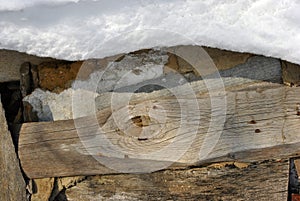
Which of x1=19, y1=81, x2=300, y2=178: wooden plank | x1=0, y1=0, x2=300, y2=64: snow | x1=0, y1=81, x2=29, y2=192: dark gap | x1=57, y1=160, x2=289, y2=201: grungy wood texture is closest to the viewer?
x1=0, y1=0, x2=300, y2=64: snow

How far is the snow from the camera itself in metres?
2.02

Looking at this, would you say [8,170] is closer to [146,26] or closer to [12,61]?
[12,61]

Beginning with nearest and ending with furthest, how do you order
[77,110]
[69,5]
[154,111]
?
[69,5] → [154,111] → [77,110]

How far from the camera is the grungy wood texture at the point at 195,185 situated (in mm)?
2295

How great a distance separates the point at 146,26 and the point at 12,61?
2.02 ft

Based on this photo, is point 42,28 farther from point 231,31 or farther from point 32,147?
point 231,31

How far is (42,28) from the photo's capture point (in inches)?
80.0

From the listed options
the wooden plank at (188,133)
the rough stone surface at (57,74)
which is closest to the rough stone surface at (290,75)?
the wooden plank at (188,133)

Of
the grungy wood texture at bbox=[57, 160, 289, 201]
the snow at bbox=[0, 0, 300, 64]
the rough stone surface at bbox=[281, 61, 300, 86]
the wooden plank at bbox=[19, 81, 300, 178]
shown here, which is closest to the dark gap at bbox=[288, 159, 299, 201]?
the grungy wood texture at bbox=[57, 160, 289, 201]

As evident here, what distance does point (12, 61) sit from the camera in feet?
7.42

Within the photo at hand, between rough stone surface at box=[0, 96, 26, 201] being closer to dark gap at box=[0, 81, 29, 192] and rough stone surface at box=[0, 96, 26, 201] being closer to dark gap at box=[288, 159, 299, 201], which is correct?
dark gap at box=[0, 81, 29, 192]

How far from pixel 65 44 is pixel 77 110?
1.15 feet

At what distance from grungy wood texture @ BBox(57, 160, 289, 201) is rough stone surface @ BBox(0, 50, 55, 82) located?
0.55 m

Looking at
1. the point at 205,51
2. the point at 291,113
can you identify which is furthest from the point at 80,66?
the point at 291,113
